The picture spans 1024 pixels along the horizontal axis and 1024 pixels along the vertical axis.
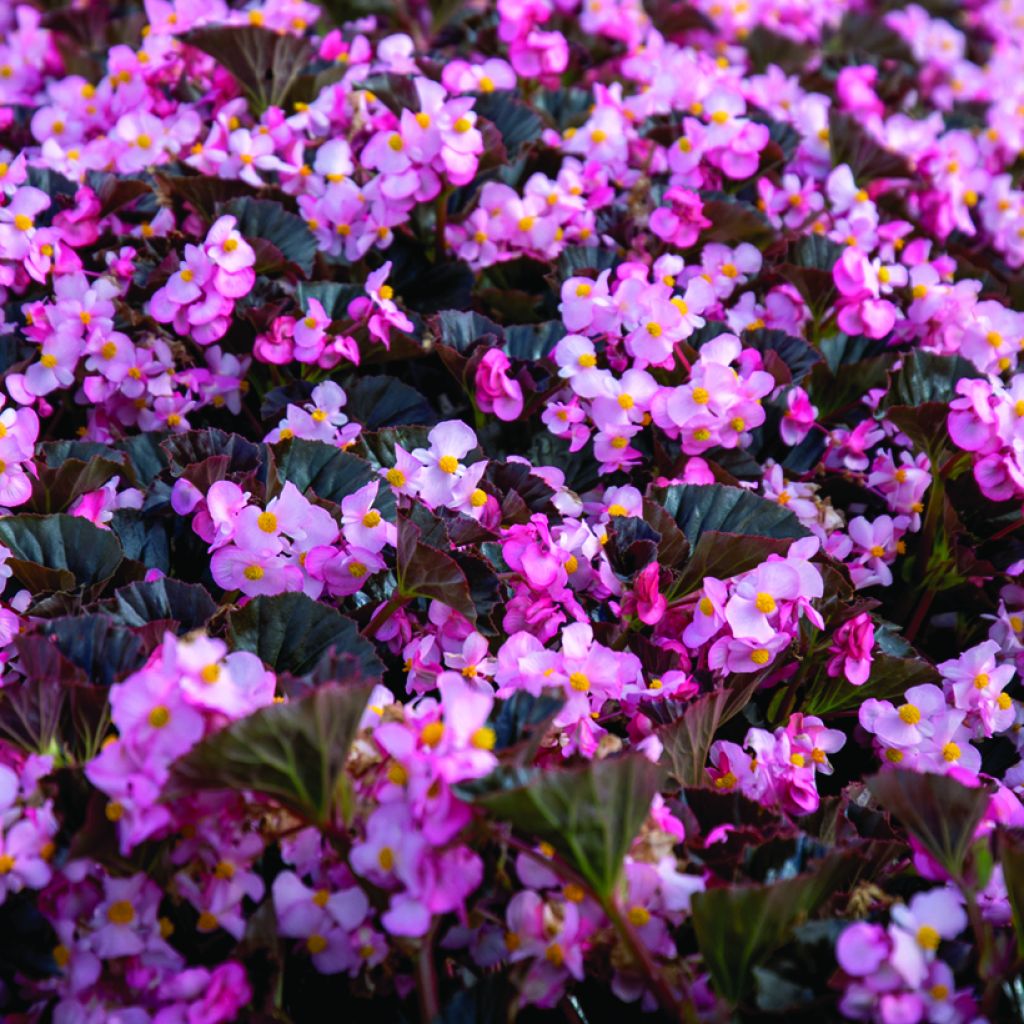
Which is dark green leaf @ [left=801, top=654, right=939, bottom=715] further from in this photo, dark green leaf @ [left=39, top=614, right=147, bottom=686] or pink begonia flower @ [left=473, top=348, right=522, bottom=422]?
dark green leaf @ [left=39, top=614, right=147, bottom=686]

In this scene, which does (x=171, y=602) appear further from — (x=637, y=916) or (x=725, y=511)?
(x=725, y=511)

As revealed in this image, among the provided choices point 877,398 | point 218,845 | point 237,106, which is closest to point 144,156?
point 237,106

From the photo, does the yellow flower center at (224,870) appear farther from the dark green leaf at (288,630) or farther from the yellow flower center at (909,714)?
the yellow flower center at (909,714)

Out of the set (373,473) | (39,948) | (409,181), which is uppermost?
(409,181)

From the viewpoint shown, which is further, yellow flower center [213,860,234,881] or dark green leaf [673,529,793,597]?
dark green leaf [673,529,793,597]

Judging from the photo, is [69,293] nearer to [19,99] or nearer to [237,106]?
[237,106]

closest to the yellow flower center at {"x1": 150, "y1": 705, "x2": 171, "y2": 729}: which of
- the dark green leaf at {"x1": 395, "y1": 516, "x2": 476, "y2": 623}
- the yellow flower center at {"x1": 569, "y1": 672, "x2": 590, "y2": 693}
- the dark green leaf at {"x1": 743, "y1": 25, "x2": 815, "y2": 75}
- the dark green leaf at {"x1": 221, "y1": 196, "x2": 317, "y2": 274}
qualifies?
the dark green leaf at {"x1": 395, "y1": 516, "x2": 476, "y2": 623}
